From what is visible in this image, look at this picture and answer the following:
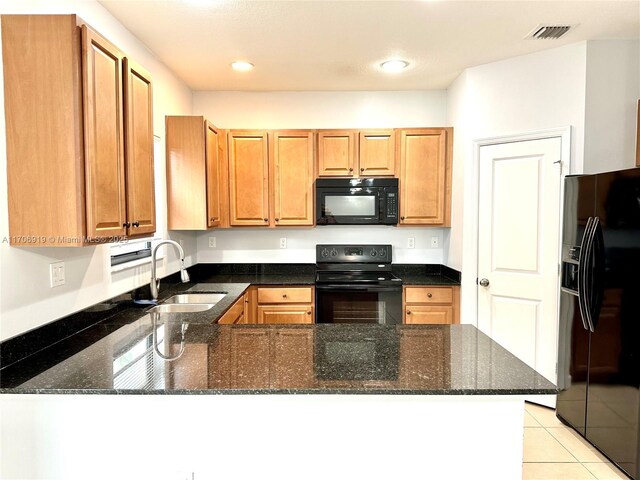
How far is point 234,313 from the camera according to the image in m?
2.69

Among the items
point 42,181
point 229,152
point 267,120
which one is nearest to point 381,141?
point 267,120

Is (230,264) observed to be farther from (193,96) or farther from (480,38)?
(480,38)

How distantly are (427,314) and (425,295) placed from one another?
0.17 m

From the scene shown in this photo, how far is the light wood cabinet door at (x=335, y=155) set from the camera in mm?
3600

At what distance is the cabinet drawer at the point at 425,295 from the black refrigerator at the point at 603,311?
3.14 ft

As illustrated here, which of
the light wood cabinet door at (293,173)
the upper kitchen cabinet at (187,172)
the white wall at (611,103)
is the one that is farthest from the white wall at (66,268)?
the white wall at (611,103)

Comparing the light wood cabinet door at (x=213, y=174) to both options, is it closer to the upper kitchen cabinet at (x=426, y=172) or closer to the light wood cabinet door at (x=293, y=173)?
the light wood cabinet door at (x=293, y=173)

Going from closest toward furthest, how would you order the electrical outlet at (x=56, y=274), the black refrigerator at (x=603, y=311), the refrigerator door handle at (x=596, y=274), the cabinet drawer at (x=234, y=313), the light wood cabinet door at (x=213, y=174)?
the electrical outlet at (x=56, y=274)
the black refrigerator at (x=603, y=311)
the refrigerator door handle at (x=596, y=274)
the cabinet drawer at (x=234, y=313)
the light wood cabinet door at (x=213, y=174)

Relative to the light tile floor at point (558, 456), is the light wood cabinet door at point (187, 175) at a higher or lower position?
higher

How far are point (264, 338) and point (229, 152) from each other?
91.4 inches

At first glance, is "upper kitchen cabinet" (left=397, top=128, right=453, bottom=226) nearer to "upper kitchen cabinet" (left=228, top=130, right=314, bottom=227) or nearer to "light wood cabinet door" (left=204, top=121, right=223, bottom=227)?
"upper kitchen cabinet" (left=228, top=130, right=314, bottom=227)

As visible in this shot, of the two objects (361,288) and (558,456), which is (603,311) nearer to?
(558,456)

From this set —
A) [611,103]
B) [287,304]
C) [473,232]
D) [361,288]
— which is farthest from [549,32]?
[287,304]

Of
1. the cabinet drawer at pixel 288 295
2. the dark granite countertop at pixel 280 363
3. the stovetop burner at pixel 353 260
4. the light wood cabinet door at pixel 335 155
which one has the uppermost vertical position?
the light wood cabinet door at pixel 335 155
